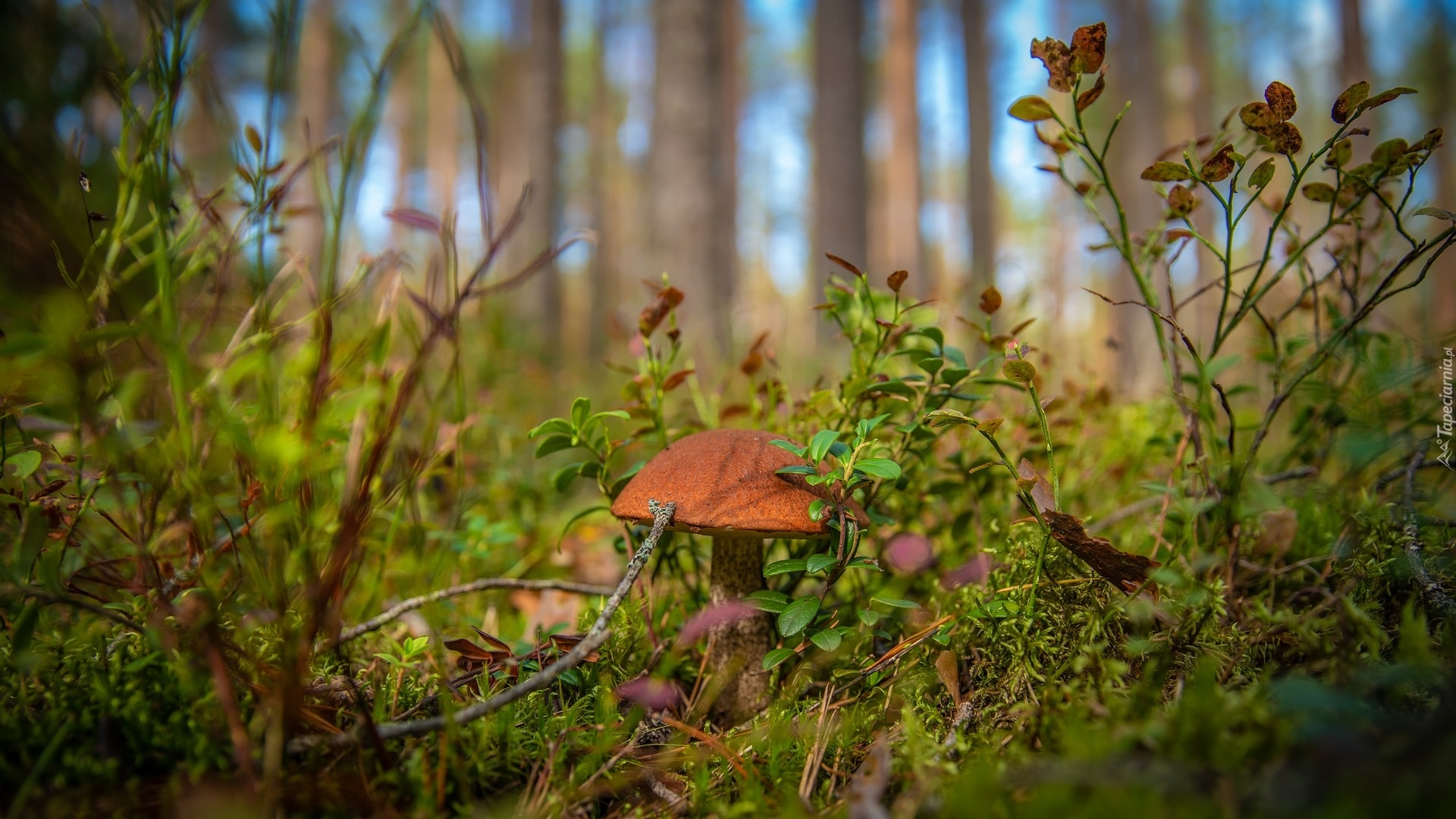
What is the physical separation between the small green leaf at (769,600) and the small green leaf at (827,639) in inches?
3.5

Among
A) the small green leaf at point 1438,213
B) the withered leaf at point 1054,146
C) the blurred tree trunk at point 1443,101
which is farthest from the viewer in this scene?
the blurred tree trunk at point 1443,101

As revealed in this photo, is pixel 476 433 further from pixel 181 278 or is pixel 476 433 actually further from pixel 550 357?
pixel 550 357

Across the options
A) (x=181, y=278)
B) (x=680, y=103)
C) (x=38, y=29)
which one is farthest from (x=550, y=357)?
(x=181, y=278)

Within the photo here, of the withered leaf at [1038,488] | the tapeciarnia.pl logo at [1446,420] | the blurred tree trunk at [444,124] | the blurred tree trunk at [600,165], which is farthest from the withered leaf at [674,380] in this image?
the blurred tree trunk at [444,124]

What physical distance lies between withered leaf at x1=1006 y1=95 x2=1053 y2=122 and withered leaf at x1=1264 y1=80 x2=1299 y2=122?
355 mm

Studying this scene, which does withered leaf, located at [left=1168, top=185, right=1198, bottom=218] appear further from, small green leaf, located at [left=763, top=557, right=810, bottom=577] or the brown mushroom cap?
small green leaf, located at [left=763, top=557, right=810, bottom=577]

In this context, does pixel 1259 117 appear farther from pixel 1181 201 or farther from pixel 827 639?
pixel 827 639

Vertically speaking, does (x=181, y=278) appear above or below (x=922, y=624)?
above

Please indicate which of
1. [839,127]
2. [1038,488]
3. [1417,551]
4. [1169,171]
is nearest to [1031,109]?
[1169,171]

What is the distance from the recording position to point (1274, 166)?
125 cm

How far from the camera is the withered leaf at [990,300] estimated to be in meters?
1.41

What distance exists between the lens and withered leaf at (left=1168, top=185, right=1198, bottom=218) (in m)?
1.36

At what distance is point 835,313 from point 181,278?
4.49ft

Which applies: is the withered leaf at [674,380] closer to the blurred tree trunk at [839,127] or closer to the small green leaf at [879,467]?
the small green leaf at [879,467]
